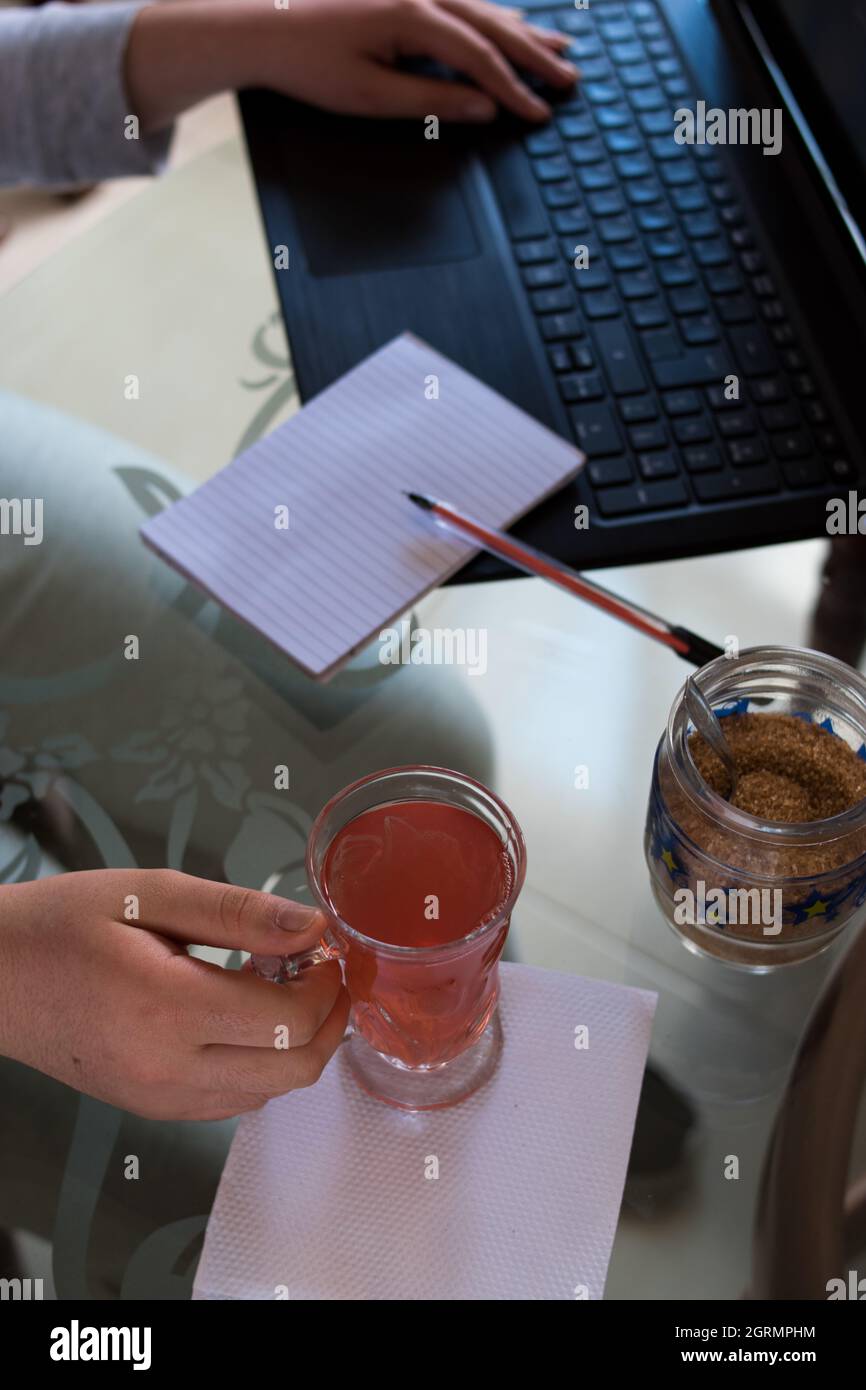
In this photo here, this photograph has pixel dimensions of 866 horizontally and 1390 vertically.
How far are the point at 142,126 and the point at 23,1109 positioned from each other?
73cm

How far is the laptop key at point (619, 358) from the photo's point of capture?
0.77 m

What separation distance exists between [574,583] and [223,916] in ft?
0.90

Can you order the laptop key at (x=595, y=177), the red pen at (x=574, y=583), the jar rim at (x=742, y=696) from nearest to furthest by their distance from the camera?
the jar rim at (x=742, y=696) → the red pen at (x=574, y=583) → the laptop key at (x=595, y=177)

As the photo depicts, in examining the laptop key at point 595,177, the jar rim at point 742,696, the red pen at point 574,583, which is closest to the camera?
the jar rim at point 742,696

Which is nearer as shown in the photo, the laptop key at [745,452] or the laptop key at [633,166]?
the laptop key at [745,452]

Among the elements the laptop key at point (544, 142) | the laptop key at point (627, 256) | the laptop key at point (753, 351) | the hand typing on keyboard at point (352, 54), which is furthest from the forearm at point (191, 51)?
the laptop key at point (753, 351)

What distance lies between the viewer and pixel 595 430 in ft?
2.45

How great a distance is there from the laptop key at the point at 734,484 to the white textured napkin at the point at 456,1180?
30 cm

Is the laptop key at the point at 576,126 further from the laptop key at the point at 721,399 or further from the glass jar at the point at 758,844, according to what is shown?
the glass jar at the point at 758,844

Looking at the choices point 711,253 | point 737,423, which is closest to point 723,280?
point 711,253

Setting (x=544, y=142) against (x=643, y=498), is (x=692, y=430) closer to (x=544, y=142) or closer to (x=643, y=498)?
(x=643, y=498)
